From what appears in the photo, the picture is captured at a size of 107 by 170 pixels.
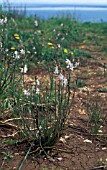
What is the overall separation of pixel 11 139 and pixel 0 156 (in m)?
0.21

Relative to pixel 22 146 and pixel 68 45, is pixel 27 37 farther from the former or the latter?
pixel 22 146

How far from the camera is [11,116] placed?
2883 mm

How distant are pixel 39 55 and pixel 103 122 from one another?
2155mm

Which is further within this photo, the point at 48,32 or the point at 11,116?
the point at 48,32

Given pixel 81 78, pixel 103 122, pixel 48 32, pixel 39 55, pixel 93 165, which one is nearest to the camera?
pixel 93 165

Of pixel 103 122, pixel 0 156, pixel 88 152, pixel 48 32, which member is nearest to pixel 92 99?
pixel 103 122

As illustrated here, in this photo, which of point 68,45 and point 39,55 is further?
point 68,45

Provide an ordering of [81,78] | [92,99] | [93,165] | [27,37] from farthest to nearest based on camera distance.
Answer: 1. [27,37]
2. [81,78]
3. [92,99]
4. [93,165]

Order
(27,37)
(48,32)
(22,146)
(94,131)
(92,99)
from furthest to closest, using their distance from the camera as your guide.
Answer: (48,32)
(27,37)
(92,99)
(94,131)
(22,146)

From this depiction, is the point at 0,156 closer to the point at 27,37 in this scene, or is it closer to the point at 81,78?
the point at 81,78

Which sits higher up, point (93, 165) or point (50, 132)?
point (50, 132)

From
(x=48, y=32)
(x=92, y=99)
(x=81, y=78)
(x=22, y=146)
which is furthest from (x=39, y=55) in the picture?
(x=22, y=146)

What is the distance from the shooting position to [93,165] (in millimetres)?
2334

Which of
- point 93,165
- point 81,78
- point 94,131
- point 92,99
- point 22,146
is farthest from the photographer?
point 81,78
